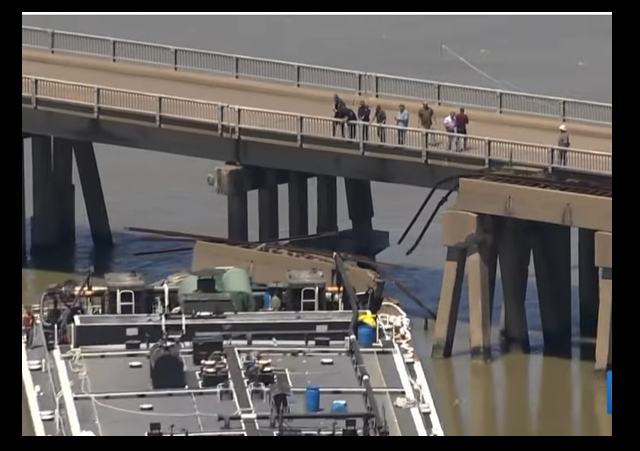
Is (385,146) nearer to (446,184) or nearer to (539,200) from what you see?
(446,184)

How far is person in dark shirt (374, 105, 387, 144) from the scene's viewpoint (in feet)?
159

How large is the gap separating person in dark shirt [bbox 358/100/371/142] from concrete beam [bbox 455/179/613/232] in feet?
15.7

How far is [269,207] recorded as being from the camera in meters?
52.3

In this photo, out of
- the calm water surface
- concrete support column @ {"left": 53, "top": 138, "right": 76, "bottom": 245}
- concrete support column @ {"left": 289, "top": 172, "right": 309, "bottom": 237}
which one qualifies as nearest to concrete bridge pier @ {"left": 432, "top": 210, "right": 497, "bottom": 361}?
the calm water surface

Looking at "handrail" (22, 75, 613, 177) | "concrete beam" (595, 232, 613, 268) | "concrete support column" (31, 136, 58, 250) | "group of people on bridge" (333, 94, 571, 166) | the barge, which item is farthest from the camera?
"concrete support column" (31, 136, 58, 250)

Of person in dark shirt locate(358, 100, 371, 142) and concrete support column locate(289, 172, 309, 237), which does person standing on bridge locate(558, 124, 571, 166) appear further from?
concrete support column locate(289, 172, 309, 237)

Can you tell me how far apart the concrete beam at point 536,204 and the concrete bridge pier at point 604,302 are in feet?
1.45

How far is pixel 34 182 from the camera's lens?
2201 inches

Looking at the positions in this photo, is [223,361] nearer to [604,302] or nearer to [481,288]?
[604,302]

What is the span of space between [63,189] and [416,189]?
34.4 ft

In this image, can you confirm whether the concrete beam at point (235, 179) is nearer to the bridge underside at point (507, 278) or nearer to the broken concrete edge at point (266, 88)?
the broken concrete edge at point (266, 88)

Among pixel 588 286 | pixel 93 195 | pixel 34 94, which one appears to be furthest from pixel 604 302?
pixel 93 195

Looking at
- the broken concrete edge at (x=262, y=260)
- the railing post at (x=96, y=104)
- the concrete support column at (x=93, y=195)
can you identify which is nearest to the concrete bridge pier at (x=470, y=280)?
the broken concrete edge at (x=262, y=260)
